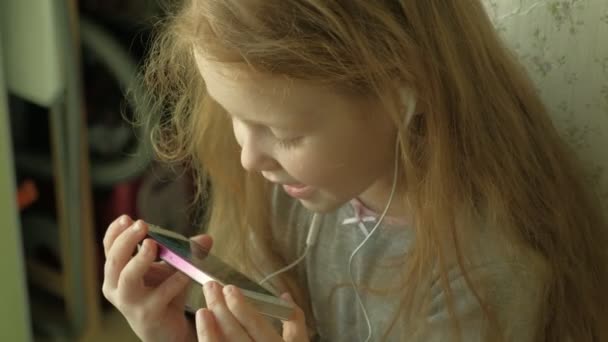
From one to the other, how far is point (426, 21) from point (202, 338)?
0.32 meters

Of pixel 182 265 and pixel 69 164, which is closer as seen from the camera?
pixel 182 265

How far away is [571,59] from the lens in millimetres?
703

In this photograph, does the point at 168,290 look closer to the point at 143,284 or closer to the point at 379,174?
the point at 143,284

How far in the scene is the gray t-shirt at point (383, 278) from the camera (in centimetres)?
66

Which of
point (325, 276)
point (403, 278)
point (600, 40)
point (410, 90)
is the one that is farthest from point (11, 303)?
point (600, 40)

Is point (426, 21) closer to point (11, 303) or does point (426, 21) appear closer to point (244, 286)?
point (244, 286)

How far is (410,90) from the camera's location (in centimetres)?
57

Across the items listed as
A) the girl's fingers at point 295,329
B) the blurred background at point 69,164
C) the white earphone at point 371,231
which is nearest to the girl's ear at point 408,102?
the white earphone at point 371,231

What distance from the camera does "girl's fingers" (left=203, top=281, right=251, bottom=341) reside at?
57cm

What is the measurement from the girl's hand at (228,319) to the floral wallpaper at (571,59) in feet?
1.29

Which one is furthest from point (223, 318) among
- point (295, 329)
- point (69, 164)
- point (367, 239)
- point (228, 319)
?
point (69, 164)

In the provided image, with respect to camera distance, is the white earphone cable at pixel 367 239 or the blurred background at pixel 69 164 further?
the blurred background at pixel 69 164

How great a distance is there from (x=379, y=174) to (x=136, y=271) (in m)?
0.25

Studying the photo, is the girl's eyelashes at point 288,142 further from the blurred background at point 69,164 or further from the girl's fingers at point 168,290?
the blurred background at point 69,164
